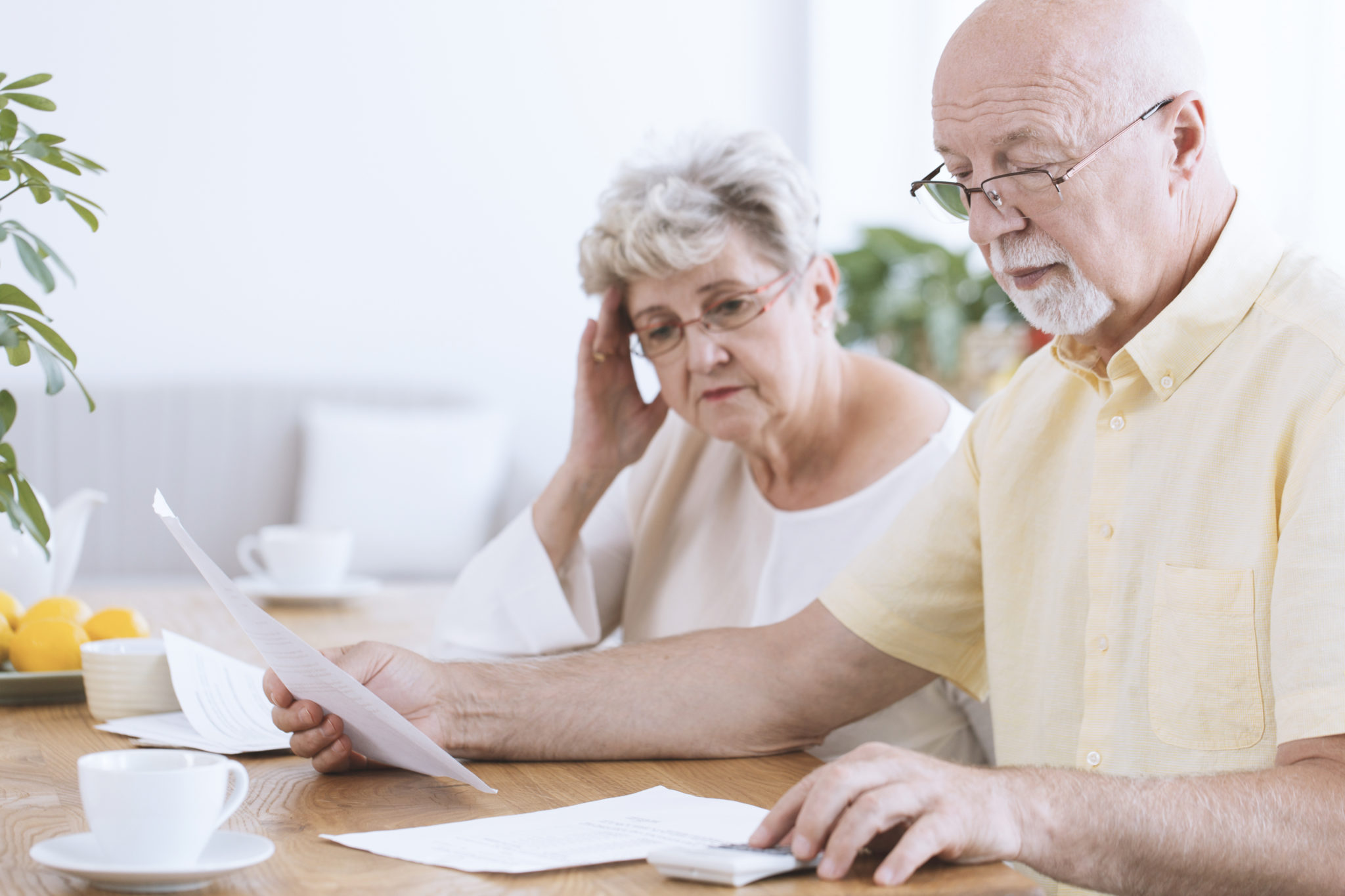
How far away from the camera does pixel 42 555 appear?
1.61 meters

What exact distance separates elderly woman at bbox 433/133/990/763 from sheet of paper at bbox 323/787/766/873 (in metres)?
0.67

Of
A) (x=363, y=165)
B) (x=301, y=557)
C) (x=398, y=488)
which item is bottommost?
(x=398, y=488)

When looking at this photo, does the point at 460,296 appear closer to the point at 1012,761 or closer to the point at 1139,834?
the point at 1012,761

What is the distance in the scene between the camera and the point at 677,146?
1769mm

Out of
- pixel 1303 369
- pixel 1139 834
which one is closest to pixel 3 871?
pixel 1139 834

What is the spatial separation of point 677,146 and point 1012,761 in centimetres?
93

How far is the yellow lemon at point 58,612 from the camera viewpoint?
1396 mm

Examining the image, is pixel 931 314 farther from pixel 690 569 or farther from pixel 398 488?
pixel 690 569

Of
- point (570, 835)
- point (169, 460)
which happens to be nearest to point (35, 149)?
point (570, 835)

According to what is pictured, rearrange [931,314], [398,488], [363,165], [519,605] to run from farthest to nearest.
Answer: [363,165] → [398,488] → [931,314] → [519,605]

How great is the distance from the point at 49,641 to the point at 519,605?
58 centimetres

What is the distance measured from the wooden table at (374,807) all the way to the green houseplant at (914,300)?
235 centimetres

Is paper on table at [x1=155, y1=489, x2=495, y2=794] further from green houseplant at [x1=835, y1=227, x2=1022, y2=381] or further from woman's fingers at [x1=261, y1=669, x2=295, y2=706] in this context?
green houseplant at [x1=835, y1=227, x2=1022, y2=381]

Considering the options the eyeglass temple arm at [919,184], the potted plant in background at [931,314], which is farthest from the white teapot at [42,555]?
the potted plant in background at [931,314]
